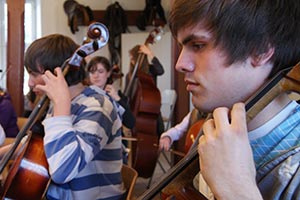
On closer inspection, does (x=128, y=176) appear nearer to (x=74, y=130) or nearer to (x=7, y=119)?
(x=74, y=130)

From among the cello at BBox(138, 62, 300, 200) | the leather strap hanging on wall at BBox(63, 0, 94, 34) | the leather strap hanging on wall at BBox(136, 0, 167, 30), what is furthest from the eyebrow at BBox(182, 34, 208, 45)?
the leather strap hanging on wall at BBox(136, 0, 167, 30)

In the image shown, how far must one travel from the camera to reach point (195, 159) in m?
0.65

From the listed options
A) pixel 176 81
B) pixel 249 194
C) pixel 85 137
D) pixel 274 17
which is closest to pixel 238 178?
pixel 249 194

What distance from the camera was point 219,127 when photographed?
1.76ft

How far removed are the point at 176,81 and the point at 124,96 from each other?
572mm

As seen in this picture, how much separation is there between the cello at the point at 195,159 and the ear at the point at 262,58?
0.05 metres

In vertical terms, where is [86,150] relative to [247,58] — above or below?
below

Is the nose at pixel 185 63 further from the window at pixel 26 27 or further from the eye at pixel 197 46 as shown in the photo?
the window at pixel 26 27

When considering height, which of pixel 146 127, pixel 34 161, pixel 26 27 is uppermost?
pixel 26 27

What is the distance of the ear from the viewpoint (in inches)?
25.6

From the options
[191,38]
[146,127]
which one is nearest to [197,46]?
[191,38]

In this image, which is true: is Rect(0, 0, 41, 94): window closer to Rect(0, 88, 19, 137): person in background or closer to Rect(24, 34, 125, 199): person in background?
Rect(0, 88, 19, 137): person in background

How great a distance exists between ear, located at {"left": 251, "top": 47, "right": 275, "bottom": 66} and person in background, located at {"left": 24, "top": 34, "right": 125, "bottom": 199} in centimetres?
66

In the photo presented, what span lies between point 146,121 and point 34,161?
1773 mm
